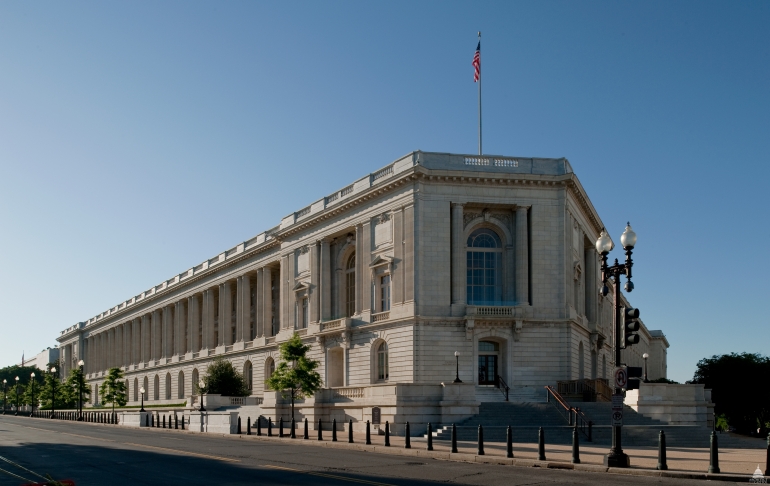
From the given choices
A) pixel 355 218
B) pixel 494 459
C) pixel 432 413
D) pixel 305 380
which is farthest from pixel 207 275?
pixel 494 459

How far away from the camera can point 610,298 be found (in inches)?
3435

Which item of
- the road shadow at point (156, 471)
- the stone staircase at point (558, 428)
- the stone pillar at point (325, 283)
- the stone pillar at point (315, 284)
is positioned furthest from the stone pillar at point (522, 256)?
the road shadow at point (156, 471)

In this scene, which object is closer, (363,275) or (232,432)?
(232,432)

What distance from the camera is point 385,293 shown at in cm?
5778

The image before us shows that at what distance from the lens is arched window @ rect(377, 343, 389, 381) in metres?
56.6

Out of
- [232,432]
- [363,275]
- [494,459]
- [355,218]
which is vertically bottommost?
[232,432]

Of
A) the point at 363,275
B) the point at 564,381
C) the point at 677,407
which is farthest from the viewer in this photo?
the point at 363,275

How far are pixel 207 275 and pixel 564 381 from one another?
56842 millimetres

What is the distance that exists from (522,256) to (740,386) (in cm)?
5108

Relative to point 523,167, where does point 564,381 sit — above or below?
below

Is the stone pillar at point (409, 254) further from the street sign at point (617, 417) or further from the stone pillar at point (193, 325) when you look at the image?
the stone pillar at point (193, 325)

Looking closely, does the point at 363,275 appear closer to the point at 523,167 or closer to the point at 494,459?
the point at 523,167

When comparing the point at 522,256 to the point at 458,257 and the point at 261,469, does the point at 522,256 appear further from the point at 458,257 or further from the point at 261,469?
the point at 261,469

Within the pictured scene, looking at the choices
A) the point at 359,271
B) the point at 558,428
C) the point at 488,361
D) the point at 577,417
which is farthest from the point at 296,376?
the point at 577,417
